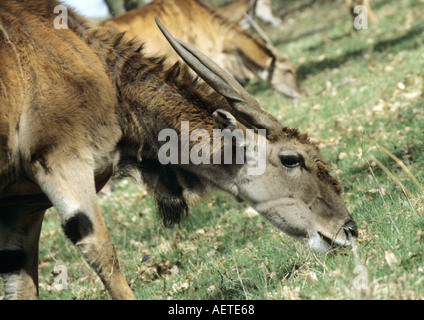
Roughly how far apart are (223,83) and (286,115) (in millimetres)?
4847

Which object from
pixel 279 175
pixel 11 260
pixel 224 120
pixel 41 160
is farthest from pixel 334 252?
pixel 11 260

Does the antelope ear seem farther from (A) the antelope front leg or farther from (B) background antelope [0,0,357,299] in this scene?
(A) the antelope front leg

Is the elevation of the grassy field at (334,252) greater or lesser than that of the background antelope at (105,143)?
lesser

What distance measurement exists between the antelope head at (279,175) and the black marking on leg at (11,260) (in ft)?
5.44

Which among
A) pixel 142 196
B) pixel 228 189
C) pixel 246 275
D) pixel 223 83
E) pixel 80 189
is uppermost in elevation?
pixel 223 83

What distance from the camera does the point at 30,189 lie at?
4238mm

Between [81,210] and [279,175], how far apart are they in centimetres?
154

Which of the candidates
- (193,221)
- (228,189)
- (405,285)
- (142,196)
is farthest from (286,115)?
(405,285)

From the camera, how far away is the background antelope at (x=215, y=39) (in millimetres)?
8531

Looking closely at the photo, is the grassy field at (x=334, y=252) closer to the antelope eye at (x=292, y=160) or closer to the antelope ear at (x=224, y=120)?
the antelope eye at (x=292, y=160)

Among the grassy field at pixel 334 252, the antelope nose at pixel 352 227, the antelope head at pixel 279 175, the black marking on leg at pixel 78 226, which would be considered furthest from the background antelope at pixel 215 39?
the antelope nose at pixel 352 227
